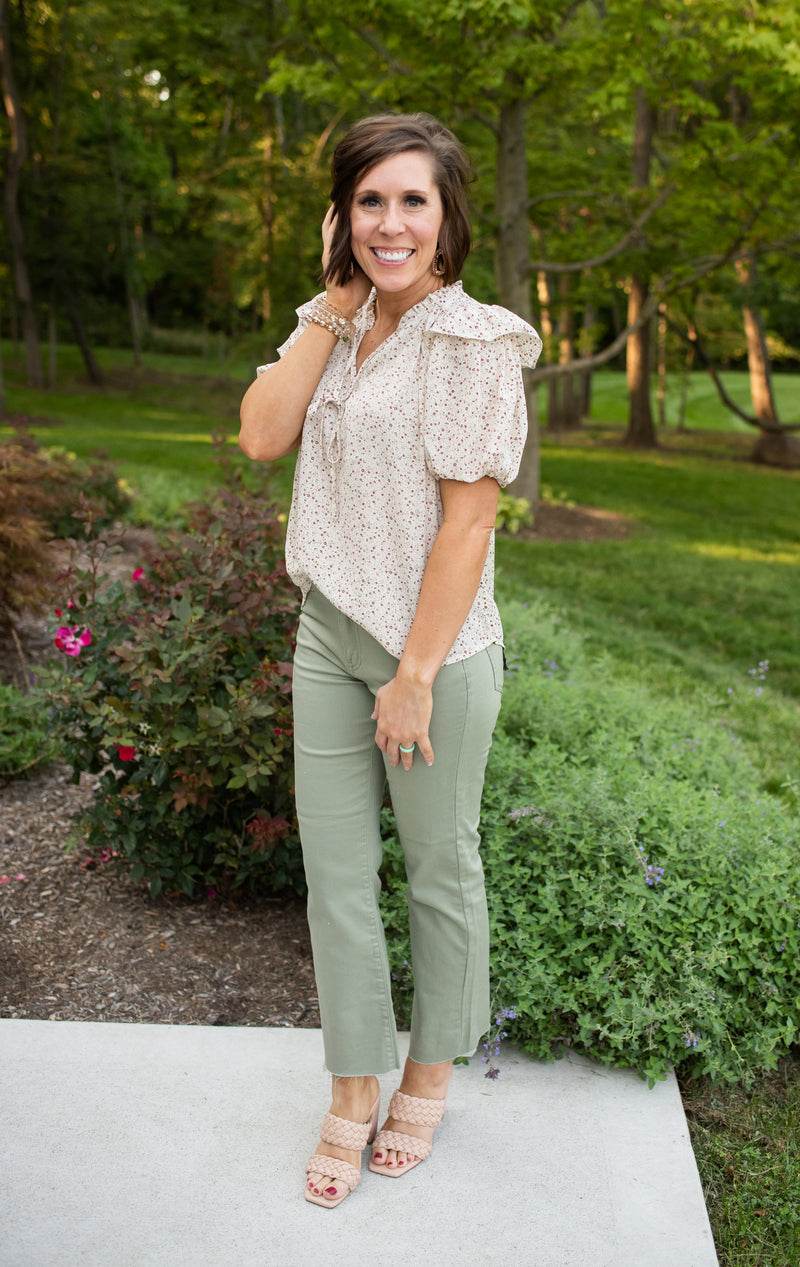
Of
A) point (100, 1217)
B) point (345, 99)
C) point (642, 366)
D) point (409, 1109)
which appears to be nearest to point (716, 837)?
point (409, 1109)

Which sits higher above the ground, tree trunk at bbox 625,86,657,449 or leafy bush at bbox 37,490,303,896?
tree trunk at bbox 625,86,657,449

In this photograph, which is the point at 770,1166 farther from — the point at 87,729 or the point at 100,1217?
the point at 87,729

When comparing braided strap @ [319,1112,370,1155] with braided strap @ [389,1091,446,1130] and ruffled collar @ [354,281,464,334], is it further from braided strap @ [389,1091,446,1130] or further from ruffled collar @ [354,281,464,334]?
ruffled collar @ [354,281,464,334]

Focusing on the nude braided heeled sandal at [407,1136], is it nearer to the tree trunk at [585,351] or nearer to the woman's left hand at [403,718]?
the woman's left hand at [403,718]

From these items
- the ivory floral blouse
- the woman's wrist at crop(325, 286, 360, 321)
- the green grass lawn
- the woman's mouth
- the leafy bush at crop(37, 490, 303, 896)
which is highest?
the woman's mouth

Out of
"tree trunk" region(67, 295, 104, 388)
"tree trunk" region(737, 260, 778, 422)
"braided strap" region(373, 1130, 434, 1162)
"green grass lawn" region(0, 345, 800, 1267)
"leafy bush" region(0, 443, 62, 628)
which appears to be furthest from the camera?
"tree trunk" region(67, 295, 104, 388)

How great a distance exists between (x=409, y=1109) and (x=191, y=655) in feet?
4.09

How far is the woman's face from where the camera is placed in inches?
67.4

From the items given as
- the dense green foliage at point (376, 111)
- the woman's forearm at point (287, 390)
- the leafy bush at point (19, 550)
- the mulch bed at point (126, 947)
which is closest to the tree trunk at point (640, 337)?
the dense green foliage at point (376, 111)

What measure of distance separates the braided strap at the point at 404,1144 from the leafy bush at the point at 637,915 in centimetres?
41

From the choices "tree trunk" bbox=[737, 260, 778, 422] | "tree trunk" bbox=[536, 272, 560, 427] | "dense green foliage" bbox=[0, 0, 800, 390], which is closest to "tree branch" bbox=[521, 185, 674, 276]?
"dense green foliage" bbox=[0, 0, 800, 390]

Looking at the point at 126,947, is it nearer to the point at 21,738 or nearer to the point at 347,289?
the point at 21,738

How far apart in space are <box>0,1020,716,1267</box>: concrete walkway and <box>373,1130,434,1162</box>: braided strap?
0.03 meters

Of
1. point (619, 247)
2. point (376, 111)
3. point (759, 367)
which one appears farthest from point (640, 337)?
point (619, 247)
